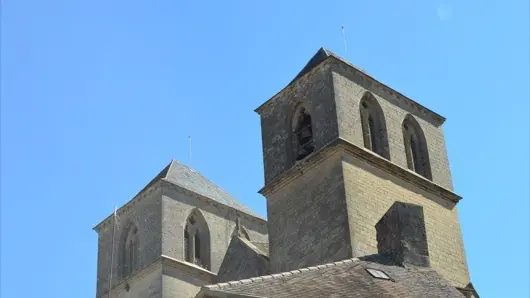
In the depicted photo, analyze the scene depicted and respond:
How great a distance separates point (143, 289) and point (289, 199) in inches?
242

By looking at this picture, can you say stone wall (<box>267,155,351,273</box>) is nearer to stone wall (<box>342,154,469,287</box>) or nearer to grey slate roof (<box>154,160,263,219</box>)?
stone wall (<box>342,154,469,287</box>)

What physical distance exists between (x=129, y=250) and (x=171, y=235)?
1.65 meters

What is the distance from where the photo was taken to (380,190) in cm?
1627

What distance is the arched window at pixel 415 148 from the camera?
695 inches

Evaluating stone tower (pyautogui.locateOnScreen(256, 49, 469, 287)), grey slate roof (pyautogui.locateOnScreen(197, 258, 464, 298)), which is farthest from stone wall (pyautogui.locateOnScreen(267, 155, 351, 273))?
grey slate roof (pyautogui.locateOnScreen(197, 258, 464, 298))

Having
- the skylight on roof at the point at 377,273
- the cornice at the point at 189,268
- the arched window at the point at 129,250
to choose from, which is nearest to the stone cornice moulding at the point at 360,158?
the skylight on roof at the point at 377,273

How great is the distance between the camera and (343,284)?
10914 mm

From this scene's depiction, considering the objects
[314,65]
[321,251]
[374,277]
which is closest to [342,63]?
[314,65]

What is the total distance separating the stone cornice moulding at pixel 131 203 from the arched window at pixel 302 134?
5755 millimetres

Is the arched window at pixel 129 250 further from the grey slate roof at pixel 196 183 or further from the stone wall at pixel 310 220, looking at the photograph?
the stone wall at pixel 310 220

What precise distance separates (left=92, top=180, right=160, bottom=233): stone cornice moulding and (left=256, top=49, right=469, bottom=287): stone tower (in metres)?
4.93

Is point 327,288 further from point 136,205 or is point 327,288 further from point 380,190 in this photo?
point 136,205

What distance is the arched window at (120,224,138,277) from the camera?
→ 72.9 feet

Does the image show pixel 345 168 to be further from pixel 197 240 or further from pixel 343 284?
pixel 197 240
